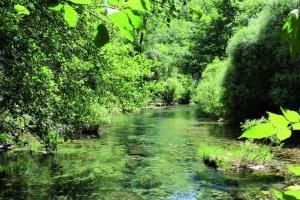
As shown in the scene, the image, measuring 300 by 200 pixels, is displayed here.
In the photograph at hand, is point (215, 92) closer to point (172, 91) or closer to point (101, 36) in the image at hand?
point (172, 91)

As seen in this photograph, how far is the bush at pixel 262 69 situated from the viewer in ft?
92.2

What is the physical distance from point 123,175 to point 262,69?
671 inches

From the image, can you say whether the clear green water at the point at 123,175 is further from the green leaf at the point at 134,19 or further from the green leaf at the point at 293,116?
the green leaf at the point at 293,116

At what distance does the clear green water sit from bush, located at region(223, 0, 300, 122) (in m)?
6.16

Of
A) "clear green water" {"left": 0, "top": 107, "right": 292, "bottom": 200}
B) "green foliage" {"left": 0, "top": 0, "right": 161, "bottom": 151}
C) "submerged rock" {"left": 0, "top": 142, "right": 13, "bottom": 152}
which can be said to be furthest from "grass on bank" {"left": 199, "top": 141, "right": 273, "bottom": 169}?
"submerged rock" {"left": 0, "top": 142, "right": 13, "bottom": 152}

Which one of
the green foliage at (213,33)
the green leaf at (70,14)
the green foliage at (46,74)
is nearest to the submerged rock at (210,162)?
the green foliage at (46,74)

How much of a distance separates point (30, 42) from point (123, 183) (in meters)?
8.92

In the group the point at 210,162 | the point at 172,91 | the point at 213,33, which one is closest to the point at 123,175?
the point at 210,162

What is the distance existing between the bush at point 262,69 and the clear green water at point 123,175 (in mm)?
6162

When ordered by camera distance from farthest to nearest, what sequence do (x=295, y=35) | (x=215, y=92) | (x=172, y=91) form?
(x=172, y=91) → (x=215, y=92) → (x=295, y=35)

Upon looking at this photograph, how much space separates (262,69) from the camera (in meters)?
30.3

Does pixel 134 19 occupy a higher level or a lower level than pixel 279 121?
higher

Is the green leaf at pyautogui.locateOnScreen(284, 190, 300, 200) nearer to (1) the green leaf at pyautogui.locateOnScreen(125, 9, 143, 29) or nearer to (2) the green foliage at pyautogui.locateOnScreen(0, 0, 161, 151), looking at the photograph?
(1) the green leaf at pyautogui.locateOnScreen(125, 9, 143, 29)

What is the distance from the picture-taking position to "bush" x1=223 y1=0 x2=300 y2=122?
2809 centimetres
